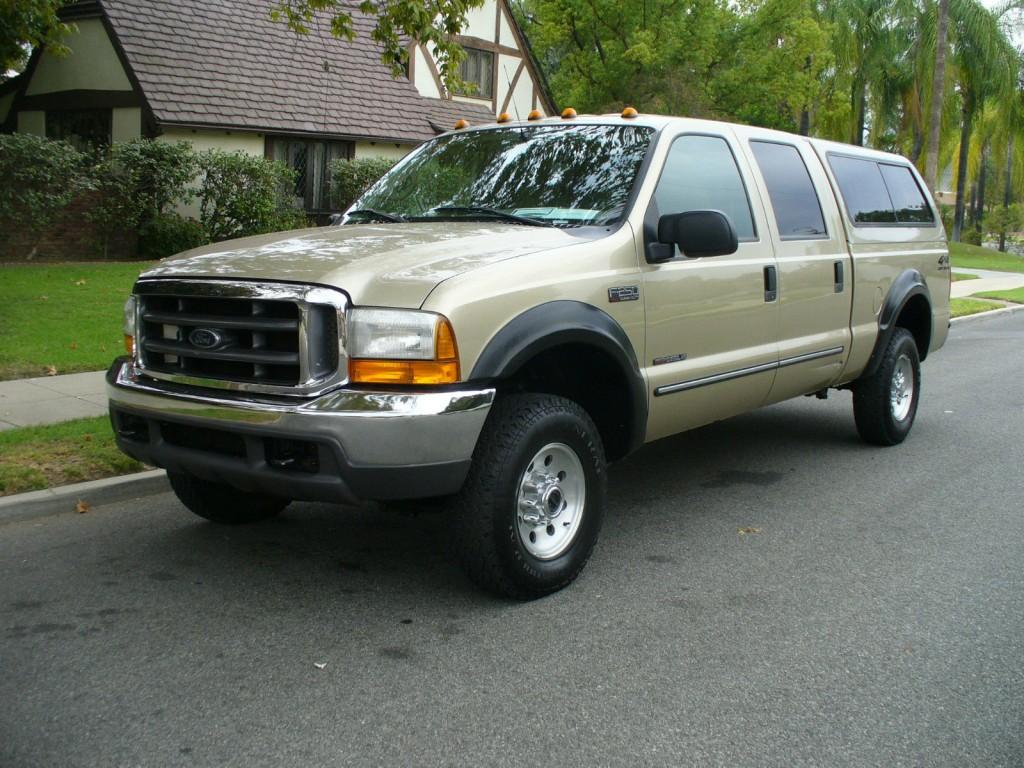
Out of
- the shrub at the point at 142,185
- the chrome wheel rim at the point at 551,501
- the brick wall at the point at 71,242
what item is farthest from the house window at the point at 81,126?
the chrome wheel rim at the point at 551,501

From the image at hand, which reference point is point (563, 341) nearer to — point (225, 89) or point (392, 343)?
point (392, 343)

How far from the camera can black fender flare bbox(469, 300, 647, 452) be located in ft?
13.2

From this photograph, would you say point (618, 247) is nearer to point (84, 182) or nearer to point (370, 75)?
point (84, 182)

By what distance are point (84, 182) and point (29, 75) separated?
7507 mm

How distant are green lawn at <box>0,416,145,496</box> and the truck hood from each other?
1893 millimetres

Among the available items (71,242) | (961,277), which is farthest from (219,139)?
(961,277)

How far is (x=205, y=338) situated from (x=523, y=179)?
188 centimetres

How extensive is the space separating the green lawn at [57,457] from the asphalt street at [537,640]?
0.35m

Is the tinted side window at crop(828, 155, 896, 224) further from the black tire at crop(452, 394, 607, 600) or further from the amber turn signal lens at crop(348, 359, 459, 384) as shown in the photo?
the amber turn signal lens at crop(348, 359, 459, 384)

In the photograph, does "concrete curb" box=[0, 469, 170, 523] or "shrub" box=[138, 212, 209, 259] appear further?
"shrub" box=[138, 212, 209, 259]

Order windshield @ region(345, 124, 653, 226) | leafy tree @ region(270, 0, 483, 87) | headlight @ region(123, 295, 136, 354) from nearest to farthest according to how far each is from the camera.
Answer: headlight @ region(123, 295, 136, 354) < windshield @ region(345, 124, 653, 226) < leafy tree @ region(270, 0, 483, 87)

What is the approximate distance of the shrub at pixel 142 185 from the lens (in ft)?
57.5

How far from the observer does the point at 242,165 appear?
18.7 m

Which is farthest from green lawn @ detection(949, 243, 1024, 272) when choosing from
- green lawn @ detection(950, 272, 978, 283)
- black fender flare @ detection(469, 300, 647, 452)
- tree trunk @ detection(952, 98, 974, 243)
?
black fender flare @ detection(469, 300, 647, 452)
